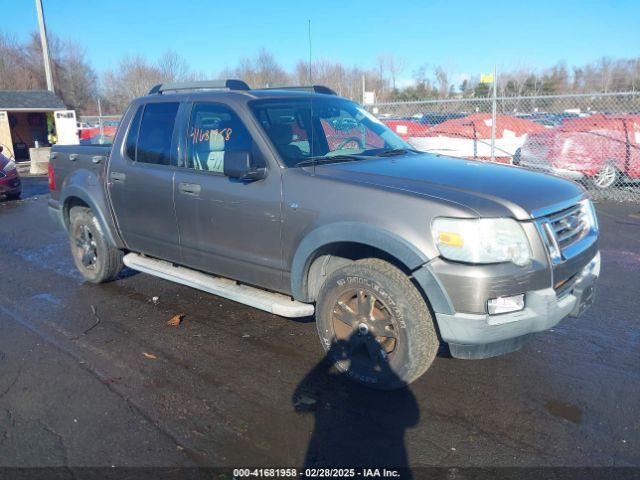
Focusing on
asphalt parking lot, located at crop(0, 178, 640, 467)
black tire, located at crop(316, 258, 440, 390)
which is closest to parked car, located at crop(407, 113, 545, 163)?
asphalt parking lot, located at crop(0, 178, 640, 467)

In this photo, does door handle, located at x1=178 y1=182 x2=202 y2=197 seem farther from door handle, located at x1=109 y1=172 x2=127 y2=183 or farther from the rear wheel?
the rear wheel

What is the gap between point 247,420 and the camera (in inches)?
127

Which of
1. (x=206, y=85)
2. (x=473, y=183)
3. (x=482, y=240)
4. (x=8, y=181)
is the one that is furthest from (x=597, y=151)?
(x=8, y=181)

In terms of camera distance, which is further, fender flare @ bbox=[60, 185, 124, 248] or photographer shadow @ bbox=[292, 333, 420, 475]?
fender flare @ bbox=[60, 185, 124, 248]

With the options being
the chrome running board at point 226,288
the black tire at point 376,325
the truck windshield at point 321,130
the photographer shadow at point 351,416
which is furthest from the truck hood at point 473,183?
the photographer shadow at point 351,416

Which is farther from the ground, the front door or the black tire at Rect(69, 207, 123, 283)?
the front door

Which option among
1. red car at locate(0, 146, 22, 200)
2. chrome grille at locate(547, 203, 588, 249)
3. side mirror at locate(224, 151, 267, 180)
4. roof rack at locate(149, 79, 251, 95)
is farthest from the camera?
red car at locate(0, 146, 22, 200)

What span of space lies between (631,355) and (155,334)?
12.2 ft

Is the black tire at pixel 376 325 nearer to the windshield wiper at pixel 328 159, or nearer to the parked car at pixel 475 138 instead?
the windshield wiper at pixel 328 159

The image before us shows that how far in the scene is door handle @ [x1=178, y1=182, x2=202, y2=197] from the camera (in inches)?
169

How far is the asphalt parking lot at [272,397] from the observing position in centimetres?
290

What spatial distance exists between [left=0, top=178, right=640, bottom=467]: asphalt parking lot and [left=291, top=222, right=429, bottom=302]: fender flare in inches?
27.5

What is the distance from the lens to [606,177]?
10.7 meters

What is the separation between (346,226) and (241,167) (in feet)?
2.92
